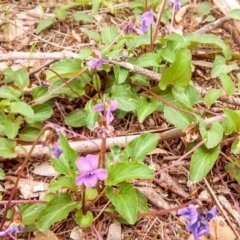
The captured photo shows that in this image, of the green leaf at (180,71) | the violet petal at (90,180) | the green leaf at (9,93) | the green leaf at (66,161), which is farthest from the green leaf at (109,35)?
the violet petal at (90,180)

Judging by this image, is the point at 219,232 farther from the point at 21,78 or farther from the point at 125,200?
the point at 21,78

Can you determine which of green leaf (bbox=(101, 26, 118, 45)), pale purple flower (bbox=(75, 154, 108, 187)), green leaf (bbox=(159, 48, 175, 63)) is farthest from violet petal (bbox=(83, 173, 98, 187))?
green leaf (bbox=(101, 26, 118, 45))

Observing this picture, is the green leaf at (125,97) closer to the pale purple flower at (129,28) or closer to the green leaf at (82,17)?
the pale purple flower at (129,28)

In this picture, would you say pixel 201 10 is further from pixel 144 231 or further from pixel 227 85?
pixel 144 231

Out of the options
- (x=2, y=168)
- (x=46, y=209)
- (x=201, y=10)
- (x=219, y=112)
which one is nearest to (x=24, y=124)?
(x=2, y=168)

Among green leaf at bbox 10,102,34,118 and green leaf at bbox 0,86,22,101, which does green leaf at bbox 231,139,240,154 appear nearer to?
green leaf at bbox 10,102,34,118

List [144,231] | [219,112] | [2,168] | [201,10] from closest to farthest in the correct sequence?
[144,231], [2,168], [219,112], [201,10]
